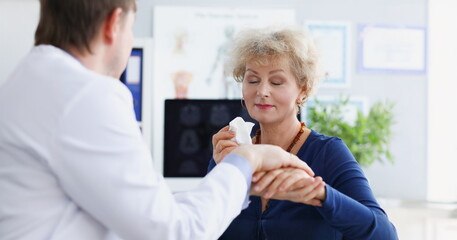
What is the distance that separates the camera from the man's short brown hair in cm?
97

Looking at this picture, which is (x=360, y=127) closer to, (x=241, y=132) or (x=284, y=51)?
(x=284, y=51)

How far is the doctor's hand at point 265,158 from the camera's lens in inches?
45.0

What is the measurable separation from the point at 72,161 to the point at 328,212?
698mm

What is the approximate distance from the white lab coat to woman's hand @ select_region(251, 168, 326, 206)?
1.04 feet

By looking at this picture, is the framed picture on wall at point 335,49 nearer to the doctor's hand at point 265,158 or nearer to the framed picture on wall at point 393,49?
the framed picture on wall at point 393,49

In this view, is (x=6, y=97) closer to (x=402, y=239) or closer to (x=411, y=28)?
(x=402, y=239)

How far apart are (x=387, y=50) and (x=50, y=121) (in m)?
3.72

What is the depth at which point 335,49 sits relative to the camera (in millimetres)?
4203

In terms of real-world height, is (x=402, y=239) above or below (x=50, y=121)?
below

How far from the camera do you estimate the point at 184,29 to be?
413cm

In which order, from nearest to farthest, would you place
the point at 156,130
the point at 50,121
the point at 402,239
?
1. the point at 50,121
2. the point at 402,239
3. the point at 156,130

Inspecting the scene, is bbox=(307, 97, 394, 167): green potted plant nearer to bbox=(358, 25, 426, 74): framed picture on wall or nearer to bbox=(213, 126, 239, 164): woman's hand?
bbox=(358, 25, 426, 74): framed picture on wall

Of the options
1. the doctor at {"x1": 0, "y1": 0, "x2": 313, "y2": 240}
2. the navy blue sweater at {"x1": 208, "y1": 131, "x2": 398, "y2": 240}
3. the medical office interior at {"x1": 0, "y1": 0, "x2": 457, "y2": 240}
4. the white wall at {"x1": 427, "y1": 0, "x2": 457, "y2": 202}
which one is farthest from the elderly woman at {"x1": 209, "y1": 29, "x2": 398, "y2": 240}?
the white wall at {"x1": 427, "y1": 0, "x2": 457, "y2": 202}

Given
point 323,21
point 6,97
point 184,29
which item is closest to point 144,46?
point 184,29
